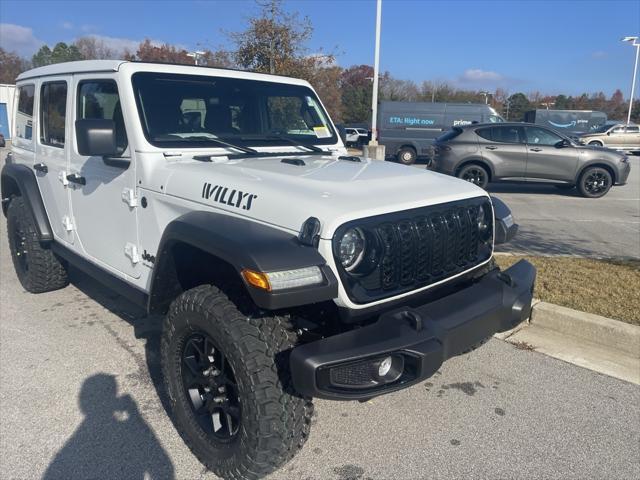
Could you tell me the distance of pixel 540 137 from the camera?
40.0ft

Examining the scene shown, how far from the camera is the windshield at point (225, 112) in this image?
340cm

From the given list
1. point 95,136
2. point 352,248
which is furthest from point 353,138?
point 352,248

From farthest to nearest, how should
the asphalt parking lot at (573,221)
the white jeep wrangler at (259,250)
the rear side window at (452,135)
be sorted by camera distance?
the rear side window at (452,135)
the asphalt parking lot at (573,221)
the white jeep wrangler at (259,250)

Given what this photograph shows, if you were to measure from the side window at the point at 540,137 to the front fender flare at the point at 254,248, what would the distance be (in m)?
11.2

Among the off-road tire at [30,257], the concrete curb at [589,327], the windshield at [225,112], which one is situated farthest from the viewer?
the off-road tire at [30,257]

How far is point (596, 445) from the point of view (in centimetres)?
292

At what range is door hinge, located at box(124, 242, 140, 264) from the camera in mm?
3346

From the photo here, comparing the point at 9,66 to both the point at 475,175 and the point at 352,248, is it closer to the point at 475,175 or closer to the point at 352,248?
the point at 475,175

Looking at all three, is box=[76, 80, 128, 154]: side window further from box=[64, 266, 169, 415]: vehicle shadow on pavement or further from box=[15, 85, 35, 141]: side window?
box=[64, 266, 169, 415]: vehicle shadow on pavement

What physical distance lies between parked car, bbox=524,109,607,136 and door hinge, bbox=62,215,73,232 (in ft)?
105

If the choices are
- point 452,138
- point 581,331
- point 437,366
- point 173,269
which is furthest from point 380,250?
point 452,138

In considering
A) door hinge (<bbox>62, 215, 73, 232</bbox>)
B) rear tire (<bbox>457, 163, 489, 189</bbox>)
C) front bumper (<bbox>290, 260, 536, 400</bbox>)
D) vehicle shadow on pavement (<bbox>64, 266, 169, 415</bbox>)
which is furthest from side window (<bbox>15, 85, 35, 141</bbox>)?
rear tire (<bbox>457, 163, 489, 189</bbox>)

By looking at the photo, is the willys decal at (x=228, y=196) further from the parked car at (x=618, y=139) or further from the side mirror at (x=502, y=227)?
the parked car at (x=618, y=139)

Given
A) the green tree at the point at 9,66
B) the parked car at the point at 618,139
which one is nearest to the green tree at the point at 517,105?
the parked car at the point at 618,139
